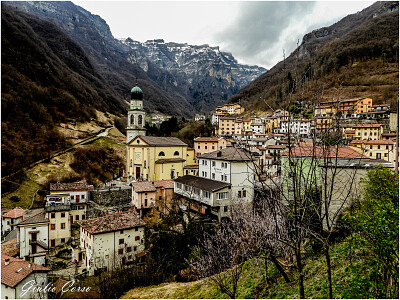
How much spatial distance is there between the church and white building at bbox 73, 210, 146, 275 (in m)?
15.7

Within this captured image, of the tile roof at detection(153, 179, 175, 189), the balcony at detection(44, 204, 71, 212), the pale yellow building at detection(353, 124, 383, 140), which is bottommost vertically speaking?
the balcony at detection(44, 204, 71, 212)

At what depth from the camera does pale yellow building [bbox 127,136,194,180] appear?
125ft

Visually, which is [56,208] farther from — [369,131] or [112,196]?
[369,131]

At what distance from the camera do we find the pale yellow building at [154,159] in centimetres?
3822

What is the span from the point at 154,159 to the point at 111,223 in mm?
17960

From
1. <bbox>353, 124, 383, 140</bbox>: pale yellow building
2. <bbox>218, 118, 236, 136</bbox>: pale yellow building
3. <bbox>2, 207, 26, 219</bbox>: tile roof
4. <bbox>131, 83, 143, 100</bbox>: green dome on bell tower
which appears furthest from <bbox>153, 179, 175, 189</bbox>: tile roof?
<bbox>218, 118, 236, 136</bbox>: pale yellow building

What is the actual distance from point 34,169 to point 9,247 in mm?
23919

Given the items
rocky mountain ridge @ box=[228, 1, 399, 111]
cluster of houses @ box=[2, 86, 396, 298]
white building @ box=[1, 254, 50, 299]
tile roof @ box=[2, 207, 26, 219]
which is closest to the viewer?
white building @ box=[1, 254, 50, 299]

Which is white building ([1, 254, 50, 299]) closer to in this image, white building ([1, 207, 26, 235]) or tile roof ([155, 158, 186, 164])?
white building ([1, 207, 26, 235])

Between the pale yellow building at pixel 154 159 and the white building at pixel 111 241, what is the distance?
51.2ft

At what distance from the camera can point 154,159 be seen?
38500mm

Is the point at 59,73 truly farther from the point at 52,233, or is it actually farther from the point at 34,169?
the point at 52,233

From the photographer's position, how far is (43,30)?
110062 mm

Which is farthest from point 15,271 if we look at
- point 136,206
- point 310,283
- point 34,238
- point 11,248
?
point 310,283
